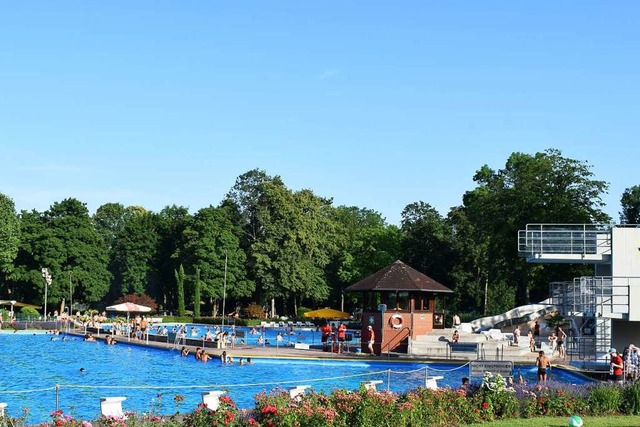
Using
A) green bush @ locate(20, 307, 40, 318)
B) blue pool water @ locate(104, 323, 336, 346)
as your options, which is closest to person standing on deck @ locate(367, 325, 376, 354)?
blue pool water @ locate(104, 323, 336, 346)

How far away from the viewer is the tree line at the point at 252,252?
7238 cm

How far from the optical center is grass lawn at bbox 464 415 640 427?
1572 cm

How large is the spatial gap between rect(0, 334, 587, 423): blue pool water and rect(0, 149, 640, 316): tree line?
95.3 feet

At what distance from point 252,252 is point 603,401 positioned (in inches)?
2572

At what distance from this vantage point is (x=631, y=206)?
87.5 meters

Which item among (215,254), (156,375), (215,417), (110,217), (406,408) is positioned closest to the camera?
(215,417)

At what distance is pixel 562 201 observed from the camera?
53.7m

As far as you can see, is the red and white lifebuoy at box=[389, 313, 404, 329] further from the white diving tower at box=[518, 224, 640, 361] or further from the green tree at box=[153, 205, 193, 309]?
the green tree at box=[153, 205, 193, 309]

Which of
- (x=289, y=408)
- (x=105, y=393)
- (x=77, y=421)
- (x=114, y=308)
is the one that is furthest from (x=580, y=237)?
(x=114, y=308)

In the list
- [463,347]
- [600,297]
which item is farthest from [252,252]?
[600,297]

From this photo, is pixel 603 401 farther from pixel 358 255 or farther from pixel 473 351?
pixel 358 255

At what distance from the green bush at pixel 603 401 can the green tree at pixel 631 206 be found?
71.2 meters

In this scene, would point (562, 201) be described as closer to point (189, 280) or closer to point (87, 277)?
point (189, 280)

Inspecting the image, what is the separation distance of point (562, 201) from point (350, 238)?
44.4 m
